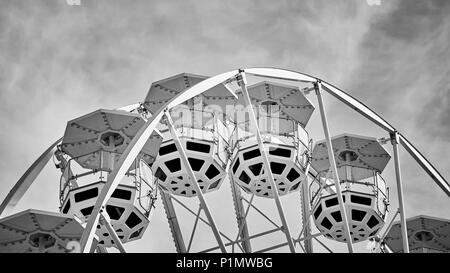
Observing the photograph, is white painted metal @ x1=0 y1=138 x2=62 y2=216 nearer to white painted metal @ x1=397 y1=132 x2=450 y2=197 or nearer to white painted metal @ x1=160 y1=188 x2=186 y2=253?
white painted metal @ x1=160 y1=188 x2=186 y2=253

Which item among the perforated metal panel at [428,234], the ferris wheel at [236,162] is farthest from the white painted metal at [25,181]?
the perforated metal panel at [428,234]

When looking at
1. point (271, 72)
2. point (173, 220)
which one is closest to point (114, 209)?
point (271, 72)

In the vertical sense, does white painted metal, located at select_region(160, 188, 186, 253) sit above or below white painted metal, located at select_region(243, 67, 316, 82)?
below

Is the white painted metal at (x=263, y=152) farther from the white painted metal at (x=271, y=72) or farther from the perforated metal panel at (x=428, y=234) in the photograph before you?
the perforated metal panel at (x=428, y=234)

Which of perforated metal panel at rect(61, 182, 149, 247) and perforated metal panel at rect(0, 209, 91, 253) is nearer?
perforated metal panel at rect(0, 209, 91, 253)

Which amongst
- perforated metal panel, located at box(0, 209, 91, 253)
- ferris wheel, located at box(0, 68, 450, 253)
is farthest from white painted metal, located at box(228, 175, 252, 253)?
perforated metal panel, located at box(0, 209, 91, 253)

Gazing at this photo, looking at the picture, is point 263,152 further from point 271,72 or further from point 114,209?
point 114,209

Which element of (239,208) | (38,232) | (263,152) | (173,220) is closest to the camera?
(38,232)

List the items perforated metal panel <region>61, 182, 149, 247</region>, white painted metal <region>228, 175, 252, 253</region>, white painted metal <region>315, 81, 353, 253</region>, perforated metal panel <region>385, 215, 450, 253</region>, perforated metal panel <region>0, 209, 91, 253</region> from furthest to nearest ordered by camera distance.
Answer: white painted metal <region>228, 175, 252, 253</region>
perforated metal panel <region>385, 215, 450, 253</region>
perforated metal panel <region>61, 182, 149, 247</region>
white painted metal <region>315, 81, 353, 253</region>
perforated metal panel <region>0, 209, 91, 253</region>

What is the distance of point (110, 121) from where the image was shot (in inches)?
1377

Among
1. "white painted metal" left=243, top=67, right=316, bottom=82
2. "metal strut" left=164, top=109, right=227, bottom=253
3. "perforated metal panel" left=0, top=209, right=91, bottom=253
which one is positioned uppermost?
"white painted metal" left=243, top=67, right=316, bottom=82
